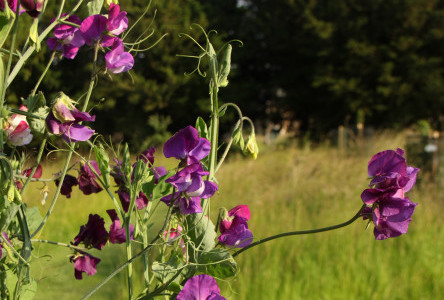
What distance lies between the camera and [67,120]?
1.92 feet

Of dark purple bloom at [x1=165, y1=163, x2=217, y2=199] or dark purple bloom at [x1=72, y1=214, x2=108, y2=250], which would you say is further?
dark purple bloom at [x1=72, y1=214, x2=108, y2=250]

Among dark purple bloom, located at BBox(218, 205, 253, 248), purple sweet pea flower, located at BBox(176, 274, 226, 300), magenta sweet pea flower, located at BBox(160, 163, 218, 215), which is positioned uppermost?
magenta sweet pea flower, located at BBox(160, 163, 218, 215)

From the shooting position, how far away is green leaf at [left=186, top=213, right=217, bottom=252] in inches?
24.2

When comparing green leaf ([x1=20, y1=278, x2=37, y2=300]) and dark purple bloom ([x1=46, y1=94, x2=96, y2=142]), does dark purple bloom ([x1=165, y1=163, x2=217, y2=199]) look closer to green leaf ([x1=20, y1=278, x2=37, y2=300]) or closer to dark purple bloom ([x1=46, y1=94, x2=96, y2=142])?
dark purple bloom ([x1=46, y1=94, x2=96, y2=142])

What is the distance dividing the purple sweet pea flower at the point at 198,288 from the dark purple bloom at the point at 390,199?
7.4 inches

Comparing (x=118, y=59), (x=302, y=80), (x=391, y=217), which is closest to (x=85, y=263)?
(x=118, y=59)

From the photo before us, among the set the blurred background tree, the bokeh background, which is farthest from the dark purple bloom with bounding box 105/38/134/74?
the blurred background tree

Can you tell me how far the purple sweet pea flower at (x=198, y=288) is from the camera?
557mm

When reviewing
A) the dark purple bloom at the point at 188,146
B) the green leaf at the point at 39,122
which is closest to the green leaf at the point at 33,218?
the green leaf at the point at 39,122

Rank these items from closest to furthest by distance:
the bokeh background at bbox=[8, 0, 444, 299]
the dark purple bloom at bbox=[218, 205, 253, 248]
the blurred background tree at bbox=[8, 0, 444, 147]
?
1. the dark purple bloom at bbox=[218, 205, 253, 248]
2. the bokeh background at bbox=[8, 0, 444, 299]
3. the blurred background tree at bbox=[8, 0, 444, 147]

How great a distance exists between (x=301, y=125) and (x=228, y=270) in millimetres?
14109

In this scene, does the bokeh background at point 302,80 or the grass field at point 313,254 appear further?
the bokeh background at point 302,80

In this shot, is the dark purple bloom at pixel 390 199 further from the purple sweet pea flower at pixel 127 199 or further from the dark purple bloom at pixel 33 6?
the dark purple bloom at pixel 33 6

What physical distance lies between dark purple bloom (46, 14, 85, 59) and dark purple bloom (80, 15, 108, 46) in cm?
3
